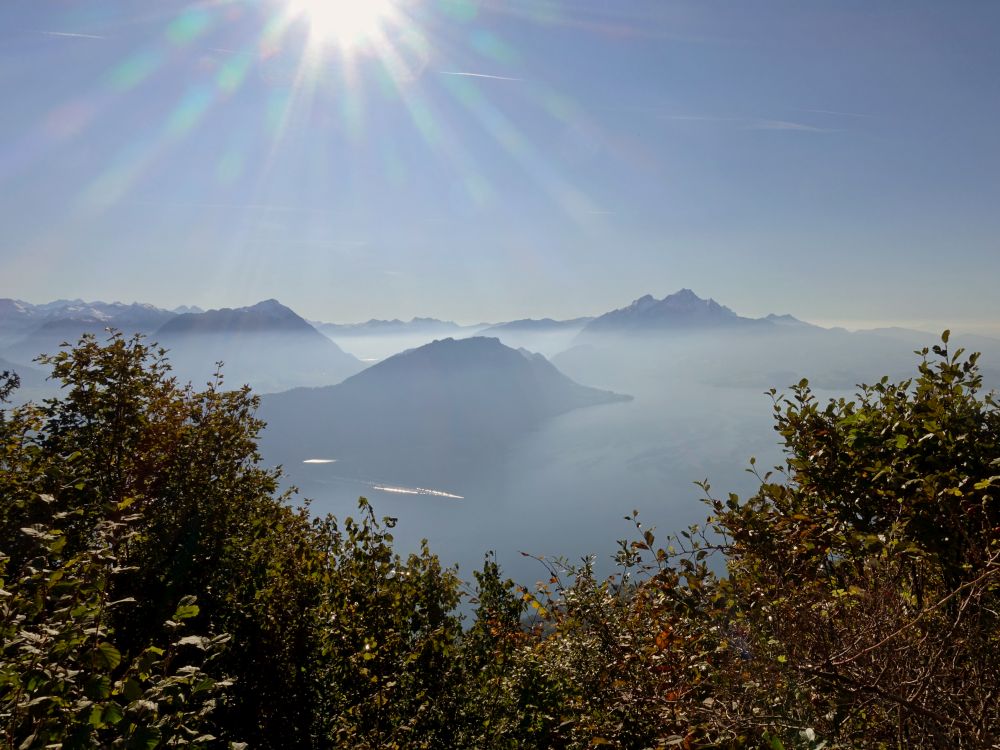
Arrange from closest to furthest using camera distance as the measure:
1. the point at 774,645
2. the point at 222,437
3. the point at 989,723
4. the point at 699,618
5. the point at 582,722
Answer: the point at 989,723, the point at 774,645, the point at 699,618, the point at 582,722, the point at 222,437

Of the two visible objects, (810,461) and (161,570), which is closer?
(810,461)

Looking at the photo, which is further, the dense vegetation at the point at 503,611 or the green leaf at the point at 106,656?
the dense vegetation at the point at 503,611

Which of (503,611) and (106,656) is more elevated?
(106,656)

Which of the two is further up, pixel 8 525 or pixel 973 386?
pixel 973 386

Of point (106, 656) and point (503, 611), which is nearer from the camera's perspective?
point (106, 656)

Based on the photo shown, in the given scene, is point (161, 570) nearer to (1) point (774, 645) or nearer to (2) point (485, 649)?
(2) point (485, 649)

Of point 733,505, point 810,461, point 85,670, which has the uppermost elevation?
point 810,461

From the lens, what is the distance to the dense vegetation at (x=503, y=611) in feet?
10.9

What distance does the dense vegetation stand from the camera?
→ 332 centimetres

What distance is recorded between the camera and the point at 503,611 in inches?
422

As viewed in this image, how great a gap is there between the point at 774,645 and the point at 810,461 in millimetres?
3542

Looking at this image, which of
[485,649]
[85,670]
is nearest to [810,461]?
[485,649]

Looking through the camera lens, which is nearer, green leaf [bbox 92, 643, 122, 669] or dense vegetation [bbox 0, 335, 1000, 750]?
green leaf [bbox 92, 643, 122, 669]

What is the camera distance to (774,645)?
4586 millimetres
